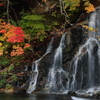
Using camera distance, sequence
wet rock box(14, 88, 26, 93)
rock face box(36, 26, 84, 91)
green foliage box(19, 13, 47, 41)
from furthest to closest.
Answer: green foliage box(19, 13, 47, 41) → rock face box(36, 26, 84, 91) → wet rock box(14, 88, 26, 93)

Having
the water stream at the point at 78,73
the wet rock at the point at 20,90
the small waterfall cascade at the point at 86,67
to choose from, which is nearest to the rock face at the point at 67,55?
the water stream at the point at 78,73

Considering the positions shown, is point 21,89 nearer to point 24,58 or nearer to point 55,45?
point 24,58

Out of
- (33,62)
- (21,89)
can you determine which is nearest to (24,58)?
(33,62)

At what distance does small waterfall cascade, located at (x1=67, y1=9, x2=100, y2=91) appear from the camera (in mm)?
9993

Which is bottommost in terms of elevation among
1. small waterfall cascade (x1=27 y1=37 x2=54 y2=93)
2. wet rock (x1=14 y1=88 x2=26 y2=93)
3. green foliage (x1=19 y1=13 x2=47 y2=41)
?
wet rock (x1=14 y1=88 x2=26 y2=93)

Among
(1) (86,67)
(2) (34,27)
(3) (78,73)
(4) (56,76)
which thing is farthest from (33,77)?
(2) (34,27)

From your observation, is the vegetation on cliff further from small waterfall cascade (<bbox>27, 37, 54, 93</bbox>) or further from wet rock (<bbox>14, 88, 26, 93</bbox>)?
small waterfall cascade (<bbox>27, 37, 54, 93</bbox>)

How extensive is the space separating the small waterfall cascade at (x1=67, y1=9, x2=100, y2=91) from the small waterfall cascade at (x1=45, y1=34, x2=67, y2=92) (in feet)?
1.64

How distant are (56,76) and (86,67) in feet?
6.68

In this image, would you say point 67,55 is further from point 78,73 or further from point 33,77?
point 33,77

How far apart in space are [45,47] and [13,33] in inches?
223

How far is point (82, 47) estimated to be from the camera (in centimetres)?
1138

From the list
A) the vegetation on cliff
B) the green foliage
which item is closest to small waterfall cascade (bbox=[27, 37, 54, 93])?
the vegetation on cliff

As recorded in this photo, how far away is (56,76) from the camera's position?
10.4m
